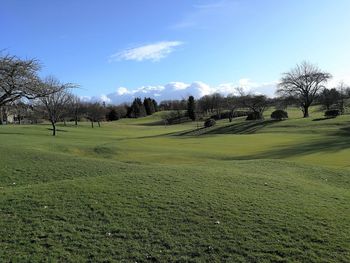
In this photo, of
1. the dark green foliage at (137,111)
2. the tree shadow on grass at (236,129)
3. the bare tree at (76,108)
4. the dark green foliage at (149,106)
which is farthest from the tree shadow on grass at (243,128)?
the dark green foliage at (149,106)

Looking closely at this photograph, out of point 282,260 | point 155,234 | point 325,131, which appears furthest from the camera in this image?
point 325,131

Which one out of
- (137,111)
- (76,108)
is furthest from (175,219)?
(137,111)

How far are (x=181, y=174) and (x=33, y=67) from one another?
443 inches

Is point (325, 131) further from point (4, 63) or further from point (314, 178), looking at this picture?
point (4, 63)

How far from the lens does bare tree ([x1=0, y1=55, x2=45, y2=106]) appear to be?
854 inches

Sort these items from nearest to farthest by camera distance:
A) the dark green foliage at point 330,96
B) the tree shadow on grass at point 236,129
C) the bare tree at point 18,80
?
the bare tree at point 18,80, the tree shadow on grass at point 236,129, the dark green foliage at point 330,96

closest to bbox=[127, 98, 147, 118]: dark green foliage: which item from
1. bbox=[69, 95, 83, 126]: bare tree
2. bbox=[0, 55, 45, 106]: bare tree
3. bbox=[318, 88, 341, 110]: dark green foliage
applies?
bbox=[69, 95, 83, 126]: bare tree

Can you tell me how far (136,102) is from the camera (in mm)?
184250

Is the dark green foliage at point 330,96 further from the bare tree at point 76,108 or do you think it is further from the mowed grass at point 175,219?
the mowed grass at point 175,219

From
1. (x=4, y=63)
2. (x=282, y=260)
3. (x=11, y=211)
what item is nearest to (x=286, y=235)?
(x=282, y=260)

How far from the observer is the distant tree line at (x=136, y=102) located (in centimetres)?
2259

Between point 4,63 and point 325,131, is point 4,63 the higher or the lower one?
the higher one

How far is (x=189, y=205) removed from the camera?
38.7 ft

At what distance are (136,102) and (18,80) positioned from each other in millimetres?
162431
